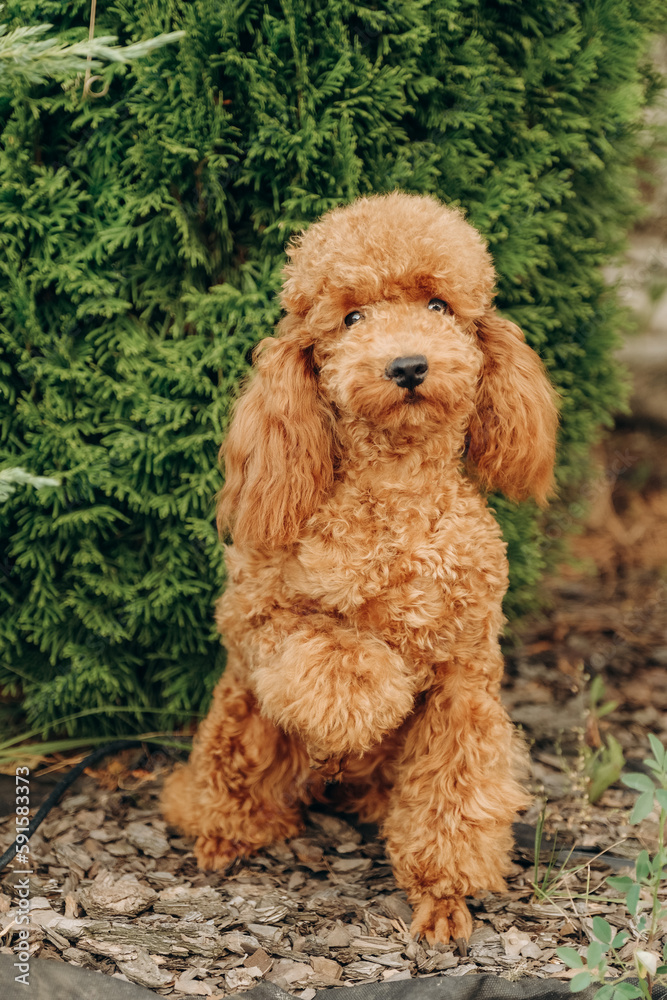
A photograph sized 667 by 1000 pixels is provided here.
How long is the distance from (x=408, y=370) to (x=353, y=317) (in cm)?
26

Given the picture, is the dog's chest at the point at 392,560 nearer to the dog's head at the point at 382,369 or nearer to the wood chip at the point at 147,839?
the dog's head at the point at 382,369

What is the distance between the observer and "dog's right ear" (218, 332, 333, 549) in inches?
71.6

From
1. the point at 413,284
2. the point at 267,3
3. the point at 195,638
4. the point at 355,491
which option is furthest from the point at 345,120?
the point at 195,638

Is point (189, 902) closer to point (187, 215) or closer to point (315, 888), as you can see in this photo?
point (315, 888)

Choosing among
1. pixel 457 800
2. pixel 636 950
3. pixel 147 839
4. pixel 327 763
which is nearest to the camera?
pixel 636 950

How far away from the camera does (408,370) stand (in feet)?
5.38

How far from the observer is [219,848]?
2.20 m

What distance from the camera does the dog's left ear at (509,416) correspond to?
1936 mm

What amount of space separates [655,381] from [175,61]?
345cm

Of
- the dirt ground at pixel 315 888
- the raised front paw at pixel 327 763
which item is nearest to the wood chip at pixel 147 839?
the dirt ground at pixel 315 888

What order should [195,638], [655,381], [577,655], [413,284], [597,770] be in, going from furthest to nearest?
[655,381], [577,655], [195,638], [597,770], [413,284]

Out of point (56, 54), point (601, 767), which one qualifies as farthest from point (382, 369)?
point (601, 767)

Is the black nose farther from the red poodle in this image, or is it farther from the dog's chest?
the dog's chest

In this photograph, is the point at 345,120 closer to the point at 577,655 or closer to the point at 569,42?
the point at 569,42
